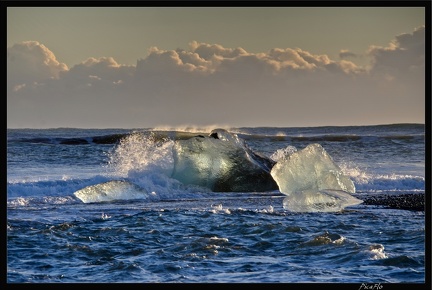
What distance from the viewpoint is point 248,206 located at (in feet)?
52.0

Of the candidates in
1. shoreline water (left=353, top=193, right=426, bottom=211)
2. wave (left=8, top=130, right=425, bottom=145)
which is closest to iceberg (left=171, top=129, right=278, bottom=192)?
shoreline water (left=353, top=193, right=426, bottom=211)

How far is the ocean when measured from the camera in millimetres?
9953

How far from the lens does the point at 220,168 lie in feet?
61.5

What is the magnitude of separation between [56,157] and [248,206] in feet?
48.6

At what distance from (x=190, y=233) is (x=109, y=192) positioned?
4.74 metres

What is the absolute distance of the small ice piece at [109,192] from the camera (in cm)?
1672

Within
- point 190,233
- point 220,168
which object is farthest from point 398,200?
point 190,233

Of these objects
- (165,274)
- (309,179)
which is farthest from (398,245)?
(309,179)

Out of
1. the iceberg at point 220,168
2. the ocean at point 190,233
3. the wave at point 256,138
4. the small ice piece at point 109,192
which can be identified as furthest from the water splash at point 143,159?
the wave at point 256,138

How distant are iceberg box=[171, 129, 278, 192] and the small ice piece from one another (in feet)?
6.06

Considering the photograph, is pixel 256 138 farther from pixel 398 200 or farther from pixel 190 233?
pixel 190 233

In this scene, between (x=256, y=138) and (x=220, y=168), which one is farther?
(x=256, y=138)

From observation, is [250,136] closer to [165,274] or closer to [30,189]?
[30,189]
